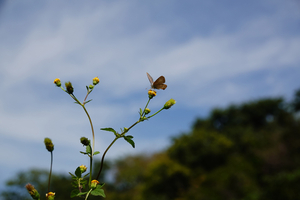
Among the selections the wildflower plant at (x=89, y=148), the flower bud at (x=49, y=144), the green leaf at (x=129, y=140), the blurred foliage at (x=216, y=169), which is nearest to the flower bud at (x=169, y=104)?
the wildflower plant at (x=89, y=148)

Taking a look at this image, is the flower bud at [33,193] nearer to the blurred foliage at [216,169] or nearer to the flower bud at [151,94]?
the flower bud at [151,94]

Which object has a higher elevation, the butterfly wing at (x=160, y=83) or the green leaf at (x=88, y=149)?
the butterfly wing at (x=160, y=83)

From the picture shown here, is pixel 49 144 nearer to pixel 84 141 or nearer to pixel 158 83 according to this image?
pixel 84 141

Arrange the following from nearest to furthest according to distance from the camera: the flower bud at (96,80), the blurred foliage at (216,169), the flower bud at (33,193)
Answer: the flower bud at (33,193)
the flower bud at (96,80)
the blurred foliage at (216,169)

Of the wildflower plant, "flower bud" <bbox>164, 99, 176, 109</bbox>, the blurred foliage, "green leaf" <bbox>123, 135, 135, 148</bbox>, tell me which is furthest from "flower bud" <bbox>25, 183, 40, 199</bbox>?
the blurred foliage

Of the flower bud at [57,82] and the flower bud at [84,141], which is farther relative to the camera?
the flower bud at [57,82]

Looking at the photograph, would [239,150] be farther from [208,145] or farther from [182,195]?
[182,195]

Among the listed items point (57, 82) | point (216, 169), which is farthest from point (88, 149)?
point (216, 169)

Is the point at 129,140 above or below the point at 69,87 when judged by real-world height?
below

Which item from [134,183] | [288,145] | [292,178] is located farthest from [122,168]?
[292,178]
